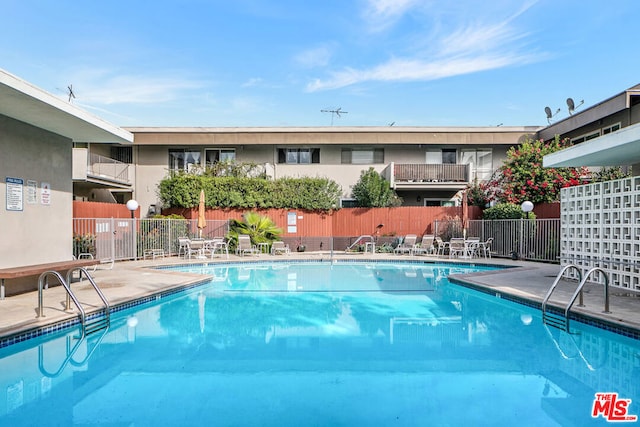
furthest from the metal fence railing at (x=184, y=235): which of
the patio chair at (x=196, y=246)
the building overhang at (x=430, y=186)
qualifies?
the building overhang at (x=430, y=186)

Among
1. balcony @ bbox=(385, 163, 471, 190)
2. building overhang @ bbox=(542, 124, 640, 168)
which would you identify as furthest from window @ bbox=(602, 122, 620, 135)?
building overhang @ bbox=(542, 124, 640, 168)

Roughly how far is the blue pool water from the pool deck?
273 millimetres

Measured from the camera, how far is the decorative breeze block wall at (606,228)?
314 inches

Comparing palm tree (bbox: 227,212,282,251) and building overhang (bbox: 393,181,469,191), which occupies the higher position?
building overhang (bbox: 393,181,469,191)

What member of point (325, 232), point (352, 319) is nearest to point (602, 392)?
point (352, 319)

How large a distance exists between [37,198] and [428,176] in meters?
17.1

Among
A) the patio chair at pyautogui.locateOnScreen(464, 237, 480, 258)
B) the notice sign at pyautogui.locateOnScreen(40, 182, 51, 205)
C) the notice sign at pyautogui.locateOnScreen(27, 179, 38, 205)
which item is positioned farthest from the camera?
the patio chair at pyautogui.locateOnScreen(464, 237, 480, 258)

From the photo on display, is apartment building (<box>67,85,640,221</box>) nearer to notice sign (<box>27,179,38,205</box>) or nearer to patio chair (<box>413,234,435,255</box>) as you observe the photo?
patio chair (<box>413,234,435,255</box>)

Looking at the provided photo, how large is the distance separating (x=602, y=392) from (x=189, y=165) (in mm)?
20186

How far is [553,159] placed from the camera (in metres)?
9.62

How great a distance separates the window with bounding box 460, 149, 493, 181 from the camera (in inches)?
876

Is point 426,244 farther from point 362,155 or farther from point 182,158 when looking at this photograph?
point 182,158

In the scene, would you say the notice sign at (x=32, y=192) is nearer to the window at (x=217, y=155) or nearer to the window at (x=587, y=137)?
the window at (x=217, y=155)

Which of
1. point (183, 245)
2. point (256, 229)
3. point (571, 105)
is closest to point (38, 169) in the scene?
point (183, 245)
